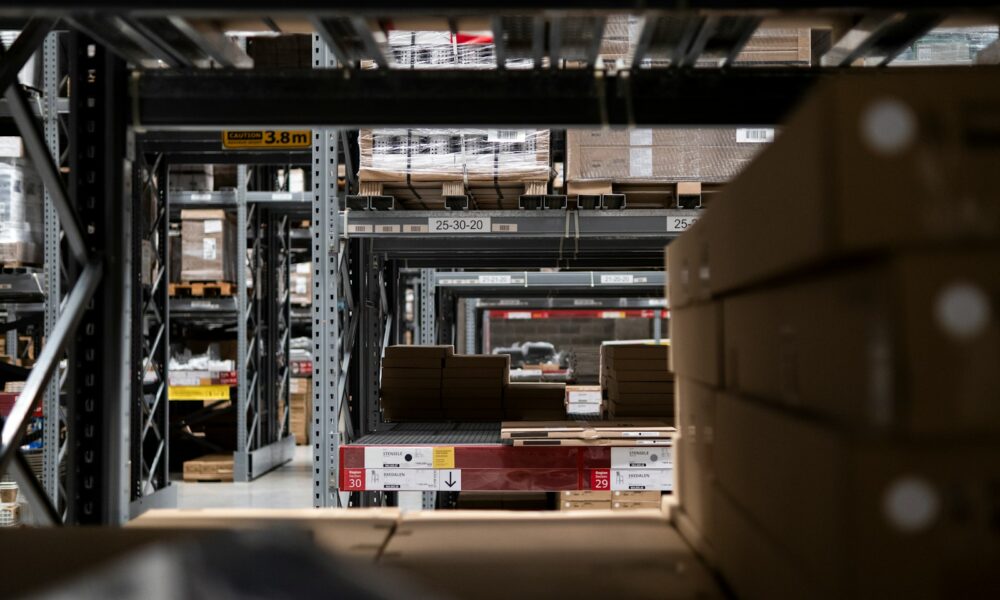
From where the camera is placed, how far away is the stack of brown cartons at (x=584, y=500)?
6.43 meters

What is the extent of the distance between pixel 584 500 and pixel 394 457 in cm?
284

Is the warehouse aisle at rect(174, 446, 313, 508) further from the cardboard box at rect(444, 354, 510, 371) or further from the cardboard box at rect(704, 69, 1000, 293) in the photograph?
the cardboard box at rect(704, 69, 1000, 293)

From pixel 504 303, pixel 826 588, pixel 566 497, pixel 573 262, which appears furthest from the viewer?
pixel 504 303

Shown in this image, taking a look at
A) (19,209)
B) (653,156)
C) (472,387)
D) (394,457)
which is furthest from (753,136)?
(19,209)

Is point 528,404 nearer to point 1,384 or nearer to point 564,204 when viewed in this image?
point 564,204

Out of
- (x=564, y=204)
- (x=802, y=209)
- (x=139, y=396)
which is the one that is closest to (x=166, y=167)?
(x=139, y=396)

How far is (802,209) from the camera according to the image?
117cm

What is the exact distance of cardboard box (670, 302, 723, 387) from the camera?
189 cm

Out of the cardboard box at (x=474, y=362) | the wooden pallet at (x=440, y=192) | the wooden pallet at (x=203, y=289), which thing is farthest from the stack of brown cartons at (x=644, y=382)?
the wooden pallet at (x=203, y=289)

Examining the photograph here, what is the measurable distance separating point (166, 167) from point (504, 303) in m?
8.06

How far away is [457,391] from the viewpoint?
5.47m

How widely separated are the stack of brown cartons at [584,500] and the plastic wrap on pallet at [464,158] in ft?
9.51

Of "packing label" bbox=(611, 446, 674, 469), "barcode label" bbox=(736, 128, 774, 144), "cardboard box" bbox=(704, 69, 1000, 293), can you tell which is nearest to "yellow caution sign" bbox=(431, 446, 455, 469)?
"packing label" bbox=(611, 446, 674, 469)

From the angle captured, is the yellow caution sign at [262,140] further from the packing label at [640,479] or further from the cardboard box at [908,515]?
the cardboard box at [908,515]
